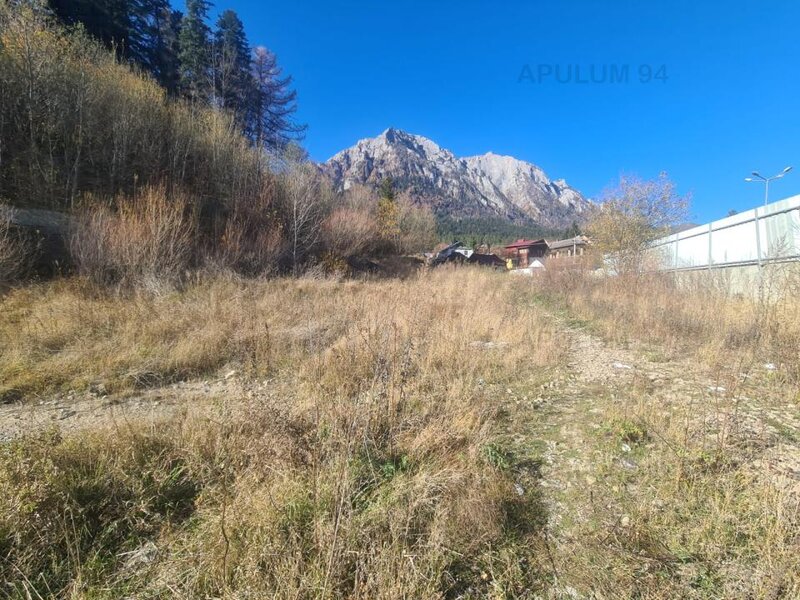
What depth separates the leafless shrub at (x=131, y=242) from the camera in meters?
7.17

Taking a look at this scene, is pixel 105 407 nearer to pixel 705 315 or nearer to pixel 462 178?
pixel 705 315

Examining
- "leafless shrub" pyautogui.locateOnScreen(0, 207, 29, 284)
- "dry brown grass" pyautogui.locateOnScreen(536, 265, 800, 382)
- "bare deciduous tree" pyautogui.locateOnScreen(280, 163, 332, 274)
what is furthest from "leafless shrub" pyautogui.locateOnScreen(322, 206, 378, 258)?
"dry brown grass" pyautogui.locateOnScreen(536, 265, 800, 382)

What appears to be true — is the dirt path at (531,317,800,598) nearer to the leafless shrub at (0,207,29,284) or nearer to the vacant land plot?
the vacant land plot

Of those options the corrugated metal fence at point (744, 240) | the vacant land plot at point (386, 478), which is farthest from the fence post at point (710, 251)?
the vacant land plot at point (386, 478)

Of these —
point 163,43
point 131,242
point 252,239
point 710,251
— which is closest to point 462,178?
point 163,43

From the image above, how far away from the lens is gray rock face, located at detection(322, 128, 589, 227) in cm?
13212

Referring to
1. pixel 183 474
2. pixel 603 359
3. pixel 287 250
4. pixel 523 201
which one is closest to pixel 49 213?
pixel 287 250

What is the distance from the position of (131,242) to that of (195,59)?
18001 millimetres

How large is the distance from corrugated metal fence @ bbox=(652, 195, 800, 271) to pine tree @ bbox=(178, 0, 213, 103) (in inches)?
946

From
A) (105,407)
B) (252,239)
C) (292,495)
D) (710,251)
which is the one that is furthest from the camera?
(252,239)

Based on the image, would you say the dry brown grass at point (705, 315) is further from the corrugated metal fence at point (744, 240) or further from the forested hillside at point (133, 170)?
the forested hillside at point (133, 170)

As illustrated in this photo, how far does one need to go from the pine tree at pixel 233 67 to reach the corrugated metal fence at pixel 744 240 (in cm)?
2088

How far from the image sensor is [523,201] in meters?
156

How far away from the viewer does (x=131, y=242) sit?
7.46 m
